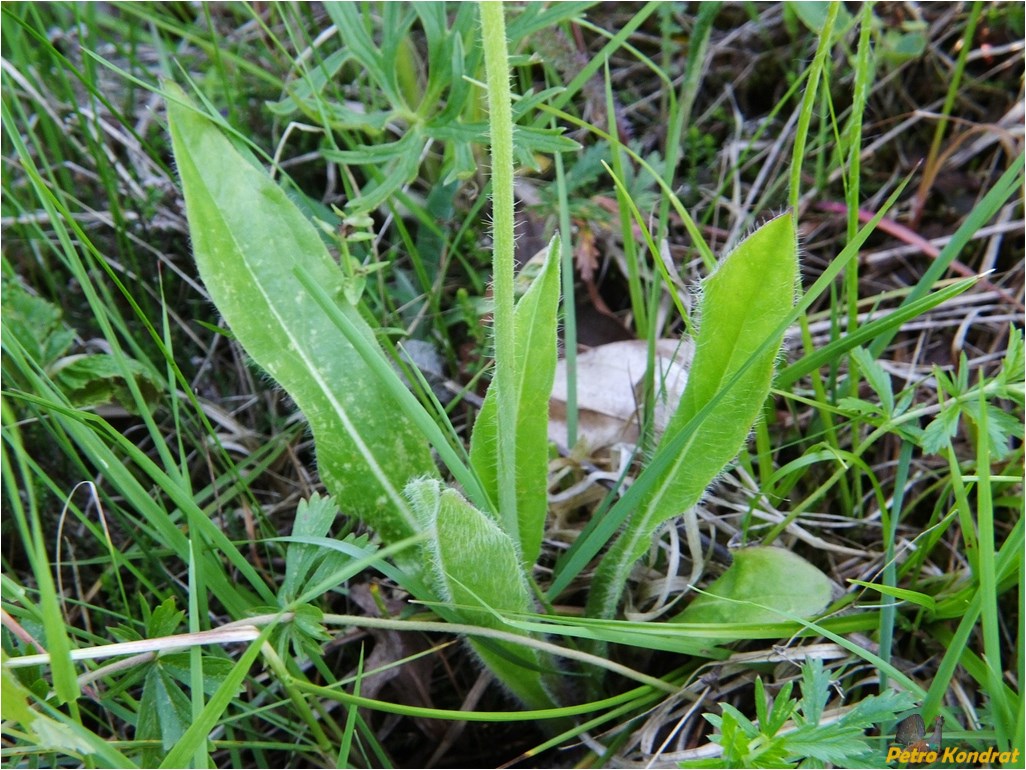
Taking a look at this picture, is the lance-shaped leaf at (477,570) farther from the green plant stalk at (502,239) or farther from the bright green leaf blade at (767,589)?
the bright green leaf blade at (767,589)

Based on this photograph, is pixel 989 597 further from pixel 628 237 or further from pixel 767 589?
pixel 628 237

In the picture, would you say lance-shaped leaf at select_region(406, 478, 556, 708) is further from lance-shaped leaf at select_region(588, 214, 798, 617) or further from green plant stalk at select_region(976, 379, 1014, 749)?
green plant stalk at select_region(976, 379, 1014, 749)

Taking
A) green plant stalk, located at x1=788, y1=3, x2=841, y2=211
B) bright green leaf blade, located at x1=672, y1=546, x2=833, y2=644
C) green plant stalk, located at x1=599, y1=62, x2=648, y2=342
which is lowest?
bright green leaf blade, located at x1=672, y1=546, x2=833, y2=644

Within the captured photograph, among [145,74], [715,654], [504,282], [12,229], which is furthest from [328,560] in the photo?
→ [145,74]

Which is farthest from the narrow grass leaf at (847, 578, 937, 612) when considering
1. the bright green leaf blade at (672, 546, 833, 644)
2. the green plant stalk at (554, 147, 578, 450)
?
the green plant stalk at (554, 147, 578, 450)

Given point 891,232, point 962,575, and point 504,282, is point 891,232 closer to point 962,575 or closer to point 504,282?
point 962,575

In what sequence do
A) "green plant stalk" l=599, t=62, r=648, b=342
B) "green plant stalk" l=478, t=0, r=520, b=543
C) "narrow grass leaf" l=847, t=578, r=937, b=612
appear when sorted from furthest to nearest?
1. "green plant stalk" l=599, t=62, r=648, b=342
2. "narrow grass leaf" l=847, t=578, r=937, b=612
3. "green plant stalk" l=478, t=0, r=520, b=543
